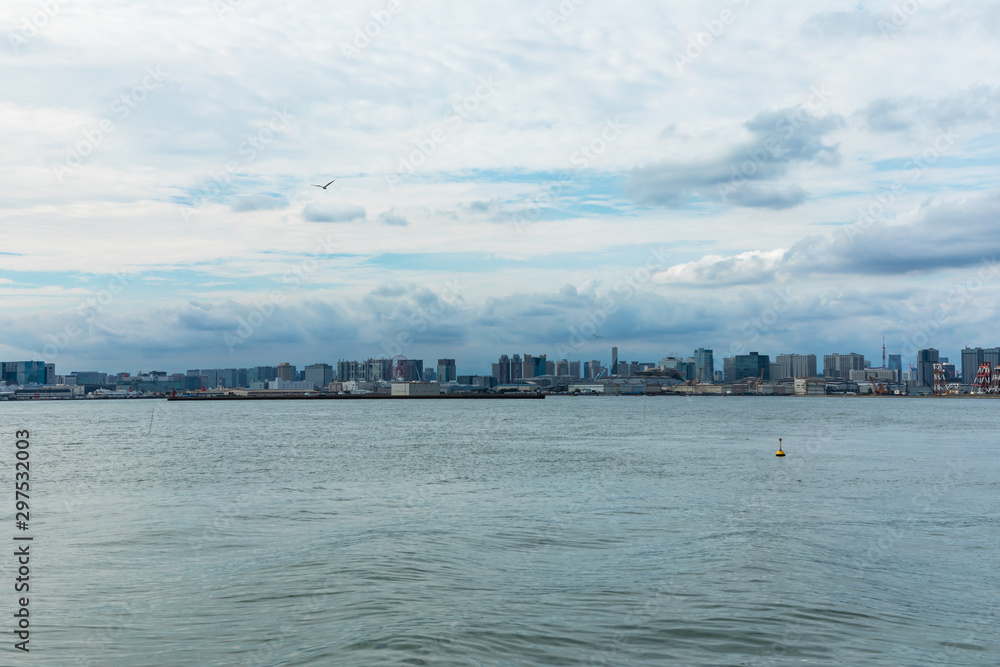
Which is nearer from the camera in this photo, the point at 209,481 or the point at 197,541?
the point at 197,541

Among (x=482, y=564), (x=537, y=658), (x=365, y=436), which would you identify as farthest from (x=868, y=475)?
(x=365, y=436)

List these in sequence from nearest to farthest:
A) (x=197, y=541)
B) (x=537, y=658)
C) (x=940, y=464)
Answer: (x=537, y=658) < (x=197, y=541) < (x=940, y=464)

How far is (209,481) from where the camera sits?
124 ft

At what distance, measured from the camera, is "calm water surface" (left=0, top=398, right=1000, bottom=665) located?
526 inches

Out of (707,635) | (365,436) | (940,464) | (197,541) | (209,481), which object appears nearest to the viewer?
(707,635)

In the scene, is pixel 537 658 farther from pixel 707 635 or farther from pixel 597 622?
pixel 707 635

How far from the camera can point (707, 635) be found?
13.8m

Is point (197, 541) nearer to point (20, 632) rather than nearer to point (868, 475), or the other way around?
point (20, 632)

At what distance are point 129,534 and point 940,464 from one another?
44050 millimetres

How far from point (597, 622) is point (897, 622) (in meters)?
5.71

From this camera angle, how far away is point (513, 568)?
18734 mm

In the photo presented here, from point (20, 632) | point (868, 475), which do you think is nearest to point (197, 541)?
point (20, 632)

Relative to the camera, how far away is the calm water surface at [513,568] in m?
13.4

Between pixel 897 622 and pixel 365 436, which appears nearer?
pixel 897 622
